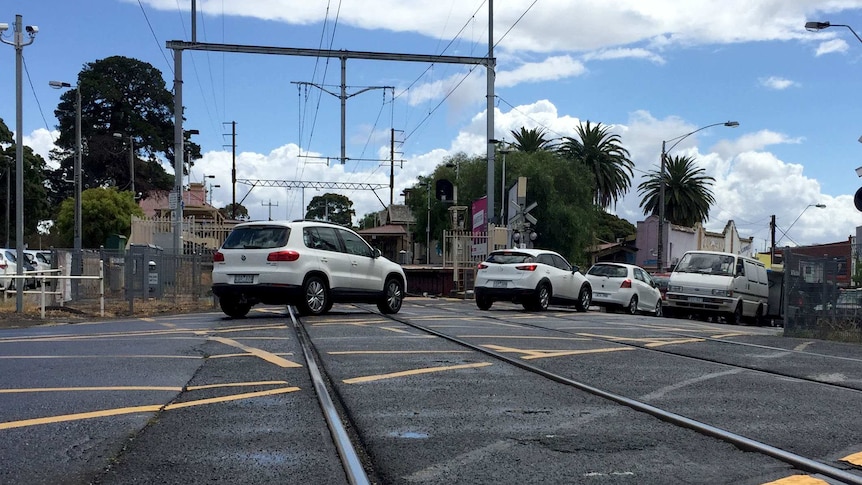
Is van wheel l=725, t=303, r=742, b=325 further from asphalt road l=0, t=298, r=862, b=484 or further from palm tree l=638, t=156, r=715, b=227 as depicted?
palm tree l=638, t=156, r=715, b=227

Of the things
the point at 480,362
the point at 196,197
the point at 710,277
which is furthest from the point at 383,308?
the point at 196,197

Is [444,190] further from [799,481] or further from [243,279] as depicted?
[799,481]

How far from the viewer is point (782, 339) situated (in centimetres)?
1290

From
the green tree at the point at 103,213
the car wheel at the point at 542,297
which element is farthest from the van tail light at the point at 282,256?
Result: the green tree at the point at 103,213

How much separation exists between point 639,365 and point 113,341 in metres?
6.40

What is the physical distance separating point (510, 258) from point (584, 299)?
274 cm

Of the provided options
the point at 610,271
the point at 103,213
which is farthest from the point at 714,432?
the point at 103,213

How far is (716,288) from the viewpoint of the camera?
69.9 ft

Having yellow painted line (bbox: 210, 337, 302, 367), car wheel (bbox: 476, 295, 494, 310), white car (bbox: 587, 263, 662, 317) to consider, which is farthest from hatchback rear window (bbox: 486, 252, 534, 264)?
yellow painted line (bbox: 210, 337, 302, 367)

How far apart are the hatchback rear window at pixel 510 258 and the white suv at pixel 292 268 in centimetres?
447

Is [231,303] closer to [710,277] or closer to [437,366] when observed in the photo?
[437,366]

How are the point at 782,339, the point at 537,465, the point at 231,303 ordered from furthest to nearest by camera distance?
the point at 231,303, the point at 782,339, the point at 537,465

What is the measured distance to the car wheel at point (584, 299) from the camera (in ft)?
68.4

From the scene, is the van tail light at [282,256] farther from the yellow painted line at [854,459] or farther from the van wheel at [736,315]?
the van wheel at [736,315]
